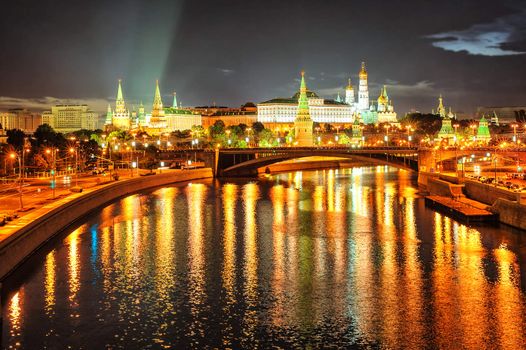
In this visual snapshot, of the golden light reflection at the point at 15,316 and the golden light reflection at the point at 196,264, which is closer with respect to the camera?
the golden light reflection at the point at 15,316

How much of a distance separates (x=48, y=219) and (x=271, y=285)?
13184 millimetres

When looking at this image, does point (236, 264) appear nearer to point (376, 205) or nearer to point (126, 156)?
point (376, 205)

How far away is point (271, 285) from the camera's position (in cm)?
2572

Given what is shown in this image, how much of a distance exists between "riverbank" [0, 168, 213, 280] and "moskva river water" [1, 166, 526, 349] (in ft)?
2.40

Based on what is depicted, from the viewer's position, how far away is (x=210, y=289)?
2516cm

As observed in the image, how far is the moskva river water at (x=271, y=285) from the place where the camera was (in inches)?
798

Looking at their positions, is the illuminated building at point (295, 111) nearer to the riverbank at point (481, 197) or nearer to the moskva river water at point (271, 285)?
the riverbank at point (481, 197)

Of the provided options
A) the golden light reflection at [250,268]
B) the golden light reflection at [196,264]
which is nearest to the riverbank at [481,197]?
the golden light reflection at [250,268]

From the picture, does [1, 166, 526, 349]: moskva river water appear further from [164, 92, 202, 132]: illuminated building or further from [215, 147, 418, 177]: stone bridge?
[164, 92, 202, 132]: illuminated building

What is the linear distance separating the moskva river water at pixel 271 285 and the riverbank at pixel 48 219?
730 millimetres

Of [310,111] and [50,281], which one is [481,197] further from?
[310,111]

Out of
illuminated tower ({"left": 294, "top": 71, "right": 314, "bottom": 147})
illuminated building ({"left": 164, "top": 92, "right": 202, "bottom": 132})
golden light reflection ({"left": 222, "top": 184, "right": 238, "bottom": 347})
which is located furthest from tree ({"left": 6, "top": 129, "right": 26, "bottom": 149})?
illuminated building ({"left": 164, "top": 92, "right": 202, "bottom": 132})

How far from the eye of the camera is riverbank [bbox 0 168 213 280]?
26.5 metres

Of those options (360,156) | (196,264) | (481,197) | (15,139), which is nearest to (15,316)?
(196,264)
